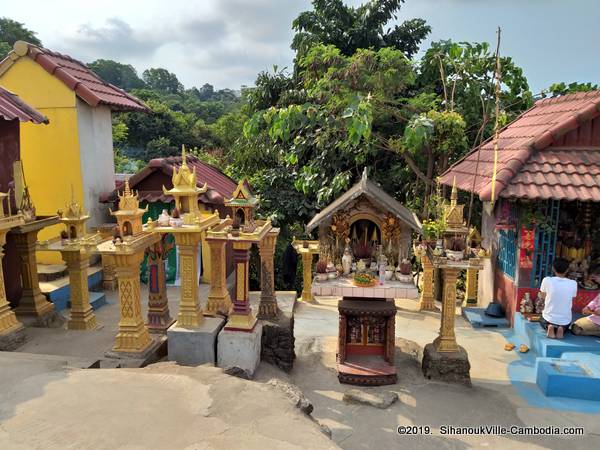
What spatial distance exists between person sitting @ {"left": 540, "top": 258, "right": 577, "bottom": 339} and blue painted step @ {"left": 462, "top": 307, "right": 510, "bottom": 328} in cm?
158

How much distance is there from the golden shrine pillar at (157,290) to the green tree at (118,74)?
70722mm

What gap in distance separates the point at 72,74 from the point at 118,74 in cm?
6874

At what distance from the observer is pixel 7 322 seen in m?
7.85

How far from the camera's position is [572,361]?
7.92 meters

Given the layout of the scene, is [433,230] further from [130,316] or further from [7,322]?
[7,322]

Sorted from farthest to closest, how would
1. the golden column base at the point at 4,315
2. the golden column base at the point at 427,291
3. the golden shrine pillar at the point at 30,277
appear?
the golden column base at the point at 427,291 < the golden shrine pillar at the point at 30,277 < the golden column base at the point at 4,315

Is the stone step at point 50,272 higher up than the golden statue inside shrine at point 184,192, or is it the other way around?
the golden statue inside shrine at point 184,192

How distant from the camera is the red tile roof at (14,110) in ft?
27.0

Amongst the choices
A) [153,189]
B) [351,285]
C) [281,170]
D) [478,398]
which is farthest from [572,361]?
[153,189]

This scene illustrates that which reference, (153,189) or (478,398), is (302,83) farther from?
(478,398)

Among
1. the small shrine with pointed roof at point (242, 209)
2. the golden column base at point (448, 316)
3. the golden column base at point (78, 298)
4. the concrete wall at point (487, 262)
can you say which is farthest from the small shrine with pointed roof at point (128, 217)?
the concrete wall at point (487, 262)

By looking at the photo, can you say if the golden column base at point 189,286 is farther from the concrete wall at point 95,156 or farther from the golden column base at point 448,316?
the concrete wall at point 95,156

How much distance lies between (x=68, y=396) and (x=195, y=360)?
2.78 m

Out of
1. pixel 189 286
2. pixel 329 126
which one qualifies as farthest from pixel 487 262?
pixel 189 286
